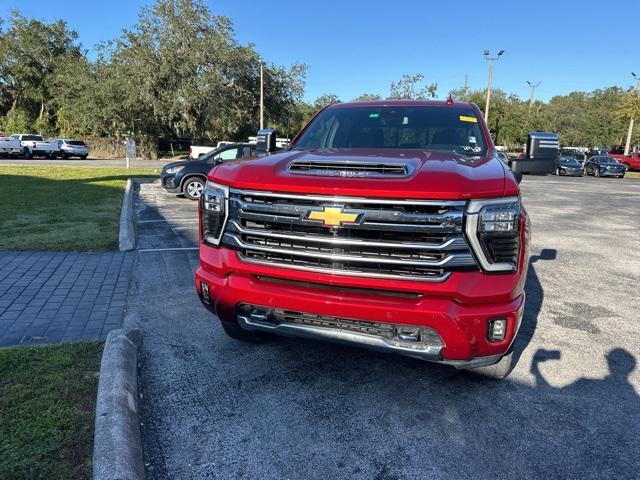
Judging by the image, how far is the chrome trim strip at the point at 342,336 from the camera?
273cm

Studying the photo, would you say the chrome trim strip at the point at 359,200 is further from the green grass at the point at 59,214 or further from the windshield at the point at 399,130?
the green grass at the point at 59,214

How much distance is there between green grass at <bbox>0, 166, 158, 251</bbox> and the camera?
289 inches

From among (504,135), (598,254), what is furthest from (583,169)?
(598,254)

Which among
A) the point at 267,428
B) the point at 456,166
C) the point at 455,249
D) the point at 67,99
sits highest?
the point at 67,99

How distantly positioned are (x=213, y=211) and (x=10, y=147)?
39.1m

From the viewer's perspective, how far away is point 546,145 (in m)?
4.18

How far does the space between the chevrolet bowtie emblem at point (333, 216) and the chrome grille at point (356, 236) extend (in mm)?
12

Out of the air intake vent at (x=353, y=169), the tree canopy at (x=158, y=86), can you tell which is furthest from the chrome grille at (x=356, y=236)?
the tree canopy at (x=158, y=86)

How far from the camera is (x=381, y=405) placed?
10.4 feet

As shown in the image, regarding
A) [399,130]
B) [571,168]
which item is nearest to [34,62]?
[571,168]

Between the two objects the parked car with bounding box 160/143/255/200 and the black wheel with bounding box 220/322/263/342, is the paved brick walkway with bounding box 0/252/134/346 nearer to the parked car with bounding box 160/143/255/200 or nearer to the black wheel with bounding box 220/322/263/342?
the black wheel with bounding box 220/322/263/342

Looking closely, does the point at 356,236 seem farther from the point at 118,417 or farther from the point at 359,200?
the point at 118,417

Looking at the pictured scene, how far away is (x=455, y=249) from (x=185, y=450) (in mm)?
1903

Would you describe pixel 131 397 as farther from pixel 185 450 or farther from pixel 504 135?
pixel 504 135
